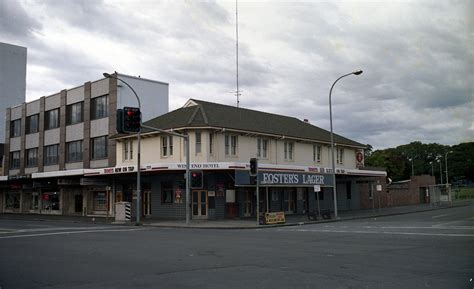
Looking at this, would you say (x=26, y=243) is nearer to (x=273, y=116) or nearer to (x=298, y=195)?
(x=298, y=195)

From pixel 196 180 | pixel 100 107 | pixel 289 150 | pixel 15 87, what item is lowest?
pixel 196 180

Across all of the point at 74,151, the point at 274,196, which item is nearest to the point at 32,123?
the point at 74,151

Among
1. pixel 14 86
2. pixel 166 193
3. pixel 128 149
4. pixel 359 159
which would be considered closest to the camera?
pixel 166 193

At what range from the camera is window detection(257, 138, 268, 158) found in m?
37.9

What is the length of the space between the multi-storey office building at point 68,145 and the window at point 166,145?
721cm

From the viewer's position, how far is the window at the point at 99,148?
144ft

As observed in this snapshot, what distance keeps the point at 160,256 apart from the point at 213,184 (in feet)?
68.3

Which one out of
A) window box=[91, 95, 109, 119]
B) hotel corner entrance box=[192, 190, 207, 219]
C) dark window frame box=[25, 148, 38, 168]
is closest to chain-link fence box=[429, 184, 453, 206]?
hotel corner entrance box=[192, 190, 207, 219]

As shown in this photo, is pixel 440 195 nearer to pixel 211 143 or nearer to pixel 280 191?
pixel 280 191

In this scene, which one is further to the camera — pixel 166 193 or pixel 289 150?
pixel 289 150

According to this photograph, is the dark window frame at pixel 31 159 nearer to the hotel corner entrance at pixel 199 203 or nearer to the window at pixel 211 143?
the hotel corner entrance at pixel 199 203

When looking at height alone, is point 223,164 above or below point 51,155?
below

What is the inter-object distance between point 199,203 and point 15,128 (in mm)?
34563

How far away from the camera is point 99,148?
44500mm
